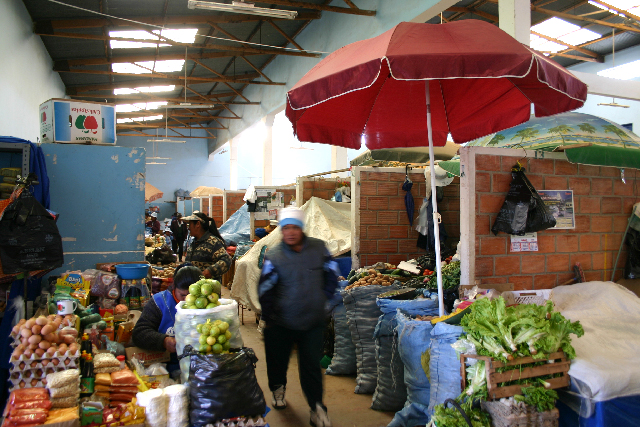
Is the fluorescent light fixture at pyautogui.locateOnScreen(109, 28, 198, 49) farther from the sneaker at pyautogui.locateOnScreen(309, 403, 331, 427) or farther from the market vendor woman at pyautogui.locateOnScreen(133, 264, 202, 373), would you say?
the sneaker at pyautogui.locateOnScreen(309, 403, 331, 427)

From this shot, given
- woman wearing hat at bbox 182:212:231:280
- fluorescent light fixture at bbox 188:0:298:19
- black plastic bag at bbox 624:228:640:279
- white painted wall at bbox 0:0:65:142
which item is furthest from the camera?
white painted wall at bbox 0:0:65:142

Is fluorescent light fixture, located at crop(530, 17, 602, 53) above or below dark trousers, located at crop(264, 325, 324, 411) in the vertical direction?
above

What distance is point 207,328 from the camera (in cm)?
276

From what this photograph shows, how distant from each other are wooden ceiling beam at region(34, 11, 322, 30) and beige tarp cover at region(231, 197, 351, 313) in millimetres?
5518

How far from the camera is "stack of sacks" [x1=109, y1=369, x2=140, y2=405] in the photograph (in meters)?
2.73

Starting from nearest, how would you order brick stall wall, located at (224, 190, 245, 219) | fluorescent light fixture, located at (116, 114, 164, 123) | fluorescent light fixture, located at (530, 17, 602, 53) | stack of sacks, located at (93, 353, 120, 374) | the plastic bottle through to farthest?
stack of sacks, located at (93, 353, 120, 374)
the plastic bottle
fluorescent light fixture, located at (530, 17, 602, 53)
brick stall wall, located at (224, 190, 245, 219)
fluorescent light fixture, located at (116, 114, 164, 123)

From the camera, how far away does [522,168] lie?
3703 millimetres

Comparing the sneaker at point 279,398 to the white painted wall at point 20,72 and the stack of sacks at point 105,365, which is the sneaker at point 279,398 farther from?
the white painted wall at point 20,72

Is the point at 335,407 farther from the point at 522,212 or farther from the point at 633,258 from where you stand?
the point at 633,258

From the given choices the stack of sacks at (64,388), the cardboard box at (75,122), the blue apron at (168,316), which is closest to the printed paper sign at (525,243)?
the blue apron at (168,316)

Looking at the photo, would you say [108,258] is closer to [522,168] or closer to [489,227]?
[489,227]

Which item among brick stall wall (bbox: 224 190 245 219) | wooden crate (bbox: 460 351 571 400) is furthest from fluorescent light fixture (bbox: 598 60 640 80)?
wooden crate (bbox: 460 351 571 400)

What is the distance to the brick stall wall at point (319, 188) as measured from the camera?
7699 mm

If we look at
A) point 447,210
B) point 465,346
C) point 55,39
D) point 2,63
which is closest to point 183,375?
point 465,346
